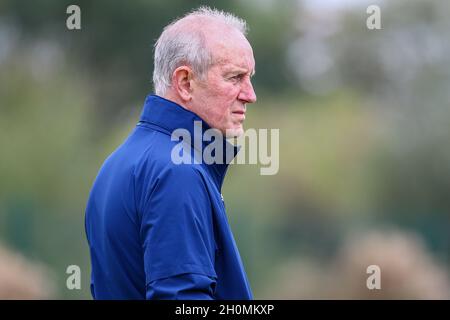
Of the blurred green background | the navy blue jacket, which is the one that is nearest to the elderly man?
the navy blue jacket

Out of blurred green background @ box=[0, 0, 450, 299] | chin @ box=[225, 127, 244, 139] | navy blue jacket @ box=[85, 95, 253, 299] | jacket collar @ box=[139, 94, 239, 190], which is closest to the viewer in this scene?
navy blue jacket @ box=[85, 95, 253, 299]

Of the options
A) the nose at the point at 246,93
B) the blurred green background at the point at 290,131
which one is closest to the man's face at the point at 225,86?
the nose at the point at 246,93

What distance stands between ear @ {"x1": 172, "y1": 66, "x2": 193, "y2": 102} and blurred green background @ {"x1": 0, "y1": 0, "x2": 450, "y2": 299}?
20.6 feet

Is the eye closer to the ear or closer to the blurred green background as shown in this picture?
the ear

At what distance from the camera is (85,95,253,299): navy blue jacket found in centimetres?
199

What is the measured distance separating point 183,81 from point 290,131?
7.39 metres

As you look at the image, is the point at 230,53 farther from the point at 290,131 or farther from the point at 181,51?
the point at 290,131

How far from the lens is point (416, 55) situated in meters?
9.96

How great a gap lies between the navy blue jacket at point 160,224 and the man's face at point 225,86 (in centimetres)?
6

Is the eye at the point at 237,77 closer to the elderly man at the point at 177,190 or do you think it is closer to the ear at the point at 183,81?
the elderly man at the point at 177,190

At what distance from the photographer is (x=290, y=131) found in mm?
9656

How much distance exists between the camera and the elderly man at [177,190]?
2.00 metres

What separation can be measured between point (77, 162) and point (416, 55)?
449 centimetres

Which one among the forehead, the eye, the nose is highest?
the forehead
